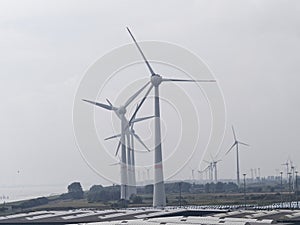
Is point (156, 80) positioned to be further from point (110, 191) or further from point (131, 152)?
point (110, 191)

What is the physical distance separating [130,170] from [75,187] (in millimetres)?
60976

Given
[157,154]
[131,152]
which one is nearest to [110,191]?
[131,152]

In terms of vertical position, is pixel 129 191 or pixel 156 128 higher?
pixel 156 128

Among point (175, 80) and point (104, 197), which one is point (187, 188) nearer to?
point (104, 197)

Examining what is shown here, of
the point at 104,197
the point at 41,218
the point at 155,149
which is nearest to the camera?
the point at 41,218

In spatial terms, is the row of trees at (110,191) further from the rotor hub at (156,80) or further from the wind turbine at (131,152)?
the rotor hub at (156,80)

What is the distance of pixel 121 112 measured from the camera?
95.4 meters

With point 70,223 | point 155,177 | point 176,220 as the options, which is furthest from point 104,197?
point 176,220

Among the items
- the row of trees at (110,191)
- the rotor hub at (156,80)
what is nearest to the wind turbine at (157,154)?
the rotor hub at (156,80)

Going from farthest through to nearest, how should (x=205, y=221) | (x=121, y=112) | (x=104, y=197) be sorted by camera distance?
1. (x=104, y=197)
2. (x=121, y=112)
3. (x=205, y=221)

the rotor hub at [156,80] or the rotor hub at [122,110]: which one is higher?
the rotor hub at [156,80]

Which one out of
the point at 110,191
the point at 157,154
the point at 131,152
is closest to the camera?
the point at 157,154

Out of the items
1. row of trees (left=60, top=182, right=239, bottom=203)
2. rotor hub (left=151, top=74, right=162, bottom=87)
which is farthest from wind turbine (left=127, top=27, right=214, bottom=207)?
row of trees (left=60, top=182, right=239, bottom=203)

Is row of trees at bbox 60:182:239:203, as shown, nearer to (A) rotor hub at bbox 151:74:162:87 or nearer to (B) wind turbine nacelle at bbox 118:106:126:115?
(B) wind turbine nacelle at bbox 118:106:126:115
